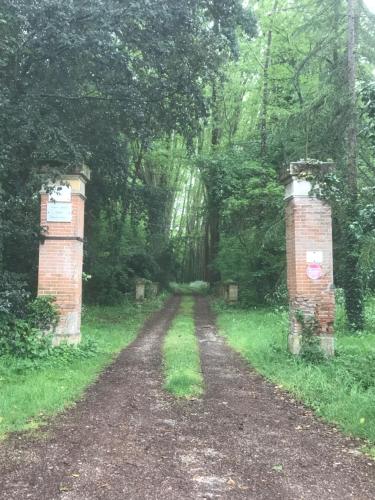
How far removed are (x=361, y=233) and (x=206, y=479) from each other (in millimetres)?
3705

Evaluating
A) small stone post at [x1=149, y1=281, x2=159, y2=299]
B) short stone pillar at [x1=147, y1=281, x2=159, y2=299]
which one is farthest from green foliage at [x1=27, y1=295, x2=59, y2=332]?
small stone post at [x1=149, y1=281, x2=159, y2=299]

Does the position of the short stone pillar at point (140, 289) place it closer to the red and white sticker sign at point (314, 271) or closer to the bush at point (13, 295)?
the bush at point (13, 295)

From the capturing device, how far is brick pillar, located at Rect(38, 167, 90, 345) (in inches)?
344

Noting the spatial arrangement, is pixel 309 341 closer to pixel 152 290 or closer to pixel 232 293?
pixel 232 293

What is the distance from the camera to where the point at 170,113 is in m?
11.0

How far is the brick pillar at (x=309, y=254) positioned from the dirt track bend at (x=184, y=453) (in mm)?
2196

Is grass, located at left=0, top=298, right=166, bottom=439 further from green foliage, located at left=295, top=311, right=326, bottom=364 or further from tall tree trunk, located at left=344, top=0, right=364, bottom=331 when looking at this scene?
tall tree trunk, located at left=344, top=0, right=364, bottom=331

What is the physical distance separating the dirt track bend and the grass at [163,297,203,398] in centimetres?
24

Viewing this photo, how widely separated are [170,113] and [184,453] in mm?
8362

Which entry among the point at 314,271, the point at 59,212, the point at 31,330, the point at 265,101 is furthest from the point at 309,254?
the point at 265,101

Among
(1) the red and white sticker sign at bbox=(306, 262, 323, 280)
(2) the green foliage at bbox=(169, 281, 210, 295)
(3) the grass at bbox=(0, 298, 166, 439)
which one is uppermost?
(1) the red and white sticker sign at bbox=(306, 262, 323, 280)

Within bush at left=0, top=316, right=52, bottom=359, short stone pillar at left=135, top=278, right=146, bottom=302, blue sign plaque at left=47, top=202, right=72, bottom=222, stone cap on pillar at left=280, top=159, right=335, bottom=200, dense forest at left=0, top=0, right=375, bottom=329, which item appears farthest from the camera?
short stone pillar at left=135, top=278, right=146, bottom=302

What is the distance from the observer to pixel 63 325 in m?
8.70

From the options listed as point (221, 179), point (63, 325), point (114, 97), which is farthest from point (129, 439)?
point (221, 179)
